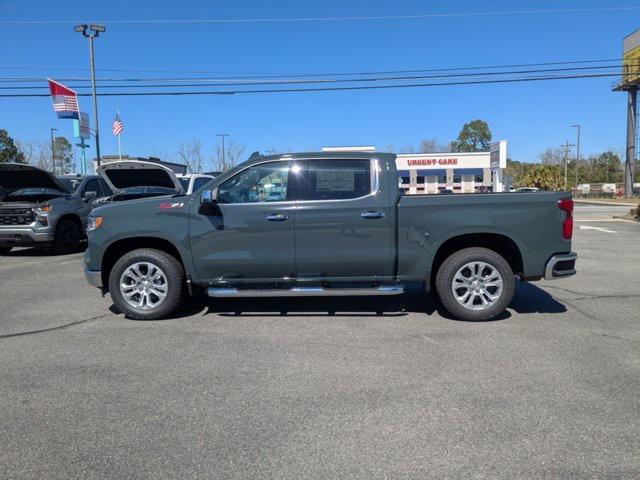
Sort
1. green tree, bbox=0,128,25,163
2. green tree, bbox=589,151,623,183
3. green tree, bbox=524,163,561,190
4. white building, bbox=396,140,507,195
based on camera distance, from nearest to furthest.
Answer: white building, bbox=396,140,507,195 → green tree, bbox=0,128,25,163 → green tree, bbox=524,163,561,190 → green tree, bbox=589,151,623,183

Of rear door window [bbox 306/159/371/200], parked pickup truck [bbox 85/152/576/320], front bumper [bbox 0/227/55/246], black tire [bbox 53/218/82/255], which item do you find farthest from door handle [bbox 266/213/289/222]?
black tire [bbox 53/218/82/255]

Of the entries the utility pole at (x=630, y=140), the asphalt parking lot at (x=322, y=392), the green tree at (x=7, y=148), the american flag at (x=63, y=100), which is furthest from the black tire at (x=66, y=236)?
the utility pole at (x=630, y=140)

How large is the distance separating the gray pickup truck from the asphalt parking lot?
569cm

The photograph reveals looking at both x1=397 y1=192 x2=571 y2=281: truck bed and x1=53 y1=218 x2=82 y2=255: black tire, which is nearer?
x1=397 y1=192 x2=571 y2=281: truck bed

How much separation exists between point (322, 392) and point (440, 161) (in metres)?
49.0

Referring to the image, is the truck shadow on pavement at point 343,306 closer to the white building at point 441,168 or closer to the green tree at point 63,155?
the white building at point 441,168

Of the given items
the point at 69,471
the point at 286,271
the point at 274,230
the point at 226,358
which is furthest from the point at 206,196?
the point at 69,471

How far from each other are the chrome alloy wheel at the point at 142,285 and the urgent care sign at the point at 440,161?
46.0m

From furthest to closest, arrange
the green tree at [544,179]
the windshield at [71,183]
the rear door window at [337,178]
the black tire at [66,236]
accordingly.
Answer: the green tree at [544,179] → the windshield at [71,183] → the black tire at [66,236] → the rear door window at [337,178]

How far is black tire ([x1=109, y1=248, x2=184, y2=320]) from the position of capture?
593 cm

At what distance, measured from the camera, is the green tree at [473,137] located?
341 feet

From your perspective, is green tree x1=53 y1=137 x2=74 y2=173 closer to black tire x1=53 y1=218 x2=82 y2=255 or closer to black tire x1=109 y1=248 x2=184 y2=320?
black tire x1=53 y1=218 x2=82 y2=255

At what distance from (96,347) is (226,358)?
1.45m

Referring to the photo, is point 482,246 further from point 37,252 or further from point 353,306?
point 37,252
